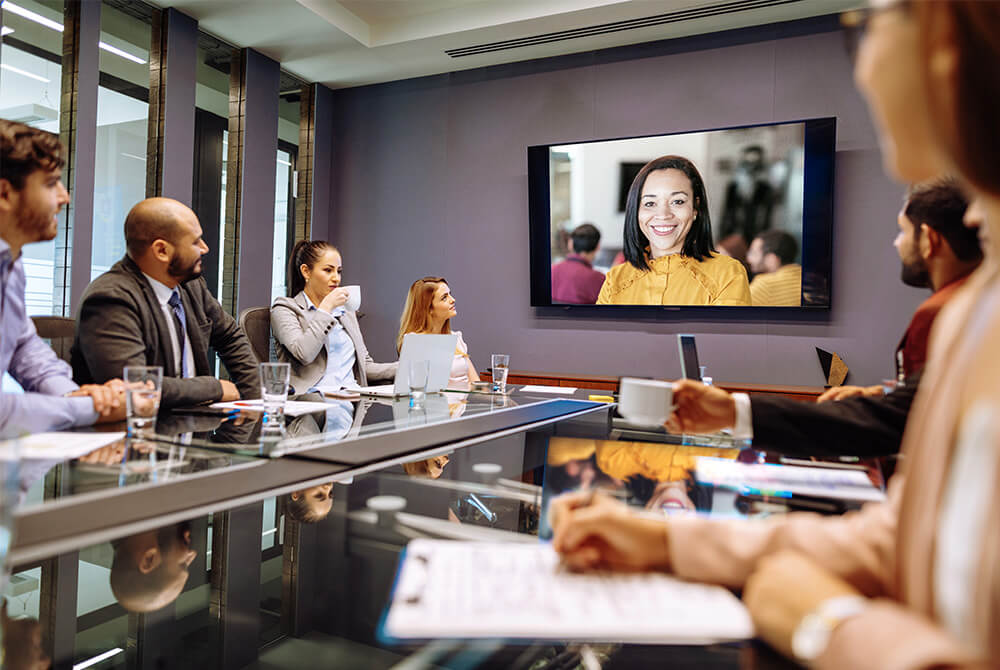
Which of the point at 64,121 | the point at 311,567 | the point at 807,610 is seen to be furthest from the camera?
the point at 64,121

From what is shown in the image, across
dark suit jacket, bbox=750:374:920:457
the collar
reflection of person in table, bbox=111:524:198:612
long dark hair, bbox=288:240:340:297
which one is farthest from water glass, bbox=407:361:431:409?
long dark hair, bbox=288:240:340:297

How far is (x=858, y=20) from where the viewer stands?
553mm

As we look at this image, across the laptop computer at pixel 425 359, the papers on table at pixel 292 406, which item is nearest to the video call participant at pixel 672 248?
the laptop computer at pixel 425 359

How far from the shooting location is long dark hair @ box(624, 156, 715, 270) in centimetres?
429

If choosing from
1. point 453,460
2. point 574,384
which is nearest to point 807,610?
point 453,460

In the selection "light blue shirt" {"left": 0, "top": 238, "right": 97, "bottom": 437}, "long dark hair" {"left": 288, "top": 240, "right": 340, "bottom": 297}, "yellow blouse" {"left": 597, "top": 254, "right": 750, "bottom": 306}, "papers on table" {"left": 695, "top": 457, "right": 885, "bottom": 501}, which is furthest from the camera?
"yellow blouse" {"left": 597, "top": 254, "right": 750, "bottom": 306}

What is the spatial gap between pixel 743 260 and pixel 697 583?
392cm

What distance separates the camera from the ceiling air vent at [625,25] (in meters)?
4.02

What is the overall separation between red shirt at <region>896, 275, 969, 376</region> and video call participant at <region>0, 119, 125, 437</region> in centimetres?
175

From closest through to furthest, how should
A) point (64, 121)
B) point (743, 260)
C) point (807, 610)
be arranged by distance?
point (807, 610), point (64, 121), point (743, 260)

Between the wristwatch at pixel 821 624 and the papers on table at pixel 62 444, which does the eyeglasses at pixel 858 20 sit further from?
the papers on table at pixel 62 444

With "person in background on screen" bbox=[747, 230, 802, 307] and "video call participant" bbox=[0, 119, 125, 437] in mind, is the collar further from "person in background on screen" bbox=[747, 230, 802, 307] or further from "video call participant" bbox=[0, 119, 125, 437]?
"person in background on screen" bbox=[747, 230, 802, 307]

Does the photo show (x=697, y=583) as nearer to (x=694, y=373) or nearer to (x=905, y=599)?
(x=905, y=599)

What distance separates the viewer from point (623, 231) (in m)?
4.57
